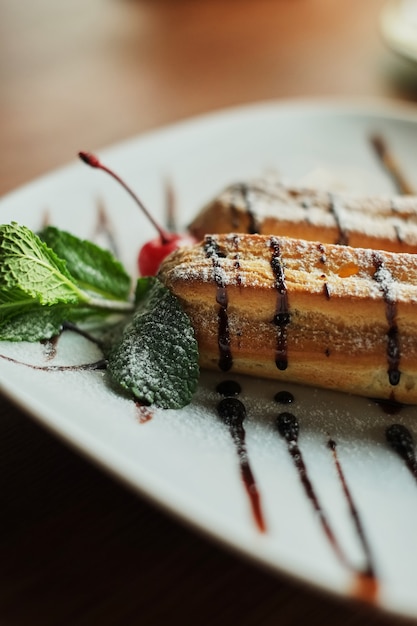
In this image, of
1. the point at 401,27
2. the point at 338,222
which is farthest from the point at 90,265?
the point at 401,27

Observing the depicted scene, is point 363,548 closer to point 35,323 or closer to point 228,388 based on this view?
point 228,388

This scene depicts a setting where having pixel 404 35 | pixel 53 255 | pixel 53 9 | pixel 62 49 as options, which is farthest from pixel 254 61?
pixel 53 255

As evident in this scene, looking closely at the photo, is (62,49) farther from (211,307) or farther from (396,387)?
(396,387)

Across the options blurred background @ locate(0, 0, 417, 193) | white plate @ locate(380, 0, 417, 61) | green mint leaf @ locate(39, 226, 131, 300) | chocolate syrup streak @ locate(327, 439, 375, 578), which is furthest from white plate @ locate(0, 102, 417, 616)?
white plate @ locate(380, 0, 417, 61)

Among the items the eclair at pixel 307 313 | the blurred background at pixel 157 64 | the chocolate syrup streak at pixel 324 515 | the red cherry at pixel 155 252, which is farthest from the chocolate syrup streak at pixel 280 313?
the blurred background at pixel 157 64

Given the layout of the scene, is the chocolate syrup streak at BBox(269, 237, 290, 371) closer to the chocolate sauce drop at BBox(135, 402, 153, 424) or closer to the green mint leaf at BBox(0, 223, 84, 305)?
the chocolate sauce drop at BBox(135, 402, 153, 424)

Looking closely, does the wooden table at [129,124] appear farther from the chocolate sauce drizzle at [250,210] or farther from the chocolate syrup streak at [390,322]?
the chocolate sauce drizzle at [250,210]
